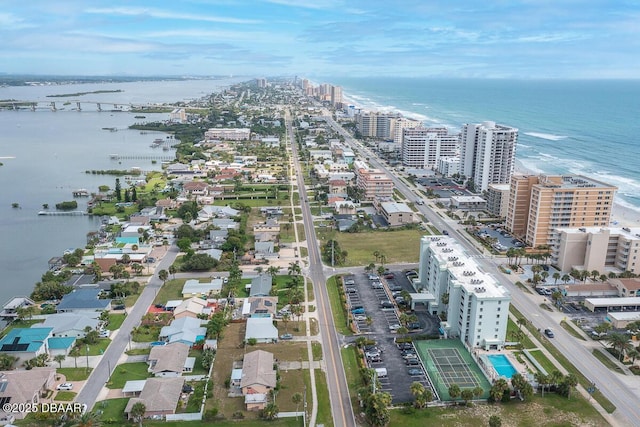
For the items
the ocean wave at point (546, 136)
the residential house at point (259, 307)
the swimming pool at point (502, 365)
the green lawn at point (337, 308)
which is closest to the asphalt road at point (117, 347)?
the residential house at point (259, 307)

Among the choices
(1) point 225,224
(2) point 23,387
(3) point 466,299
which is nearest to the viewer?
(2) point 23,387

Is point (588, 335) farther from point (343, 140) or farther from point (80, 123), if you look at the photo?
point (80, 123)

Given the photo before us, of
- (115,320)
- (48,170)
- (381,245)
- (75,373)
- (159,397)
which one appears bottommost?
(75,373)

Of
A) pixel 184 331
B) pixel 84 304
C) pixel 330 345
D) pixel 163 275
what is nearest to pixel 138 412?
pixel 184 331

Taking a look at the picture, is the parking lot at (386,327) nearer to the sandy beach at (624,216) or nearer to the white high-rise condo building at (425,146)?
the sandy beach at (624,216)

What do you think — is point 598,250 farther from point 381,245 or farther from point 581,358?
point 381,245
